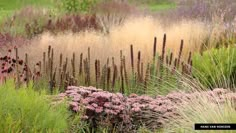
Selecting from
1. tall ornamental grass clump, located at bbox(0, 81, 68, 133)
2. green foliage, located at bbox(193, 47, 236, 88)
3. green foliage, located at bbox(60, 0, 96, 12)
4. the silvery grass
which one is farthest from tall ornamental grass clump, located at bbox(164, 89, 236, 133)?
green foliage, located at bbox(60, 0, 96, 12)

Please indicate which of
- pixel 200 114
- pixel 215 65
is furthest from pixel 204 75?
pixel 200 114

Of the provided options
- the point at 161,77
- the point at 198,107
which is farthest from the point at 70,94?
the point at 161,77

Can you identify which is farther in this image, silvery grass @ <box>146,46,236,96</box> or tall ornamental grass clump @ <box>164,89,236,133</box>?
silvery grass @ <box>146,46,236,96</box>

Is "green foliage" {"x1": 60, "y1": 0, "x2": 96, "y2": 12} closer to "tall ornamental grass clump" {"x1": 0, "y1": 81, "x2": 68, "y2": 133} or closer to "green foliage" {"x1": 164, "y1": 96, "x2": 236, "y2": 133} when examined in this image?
"green foliage" {"x1": 164, "y1": 96, "x2": 236, "y2": 133}

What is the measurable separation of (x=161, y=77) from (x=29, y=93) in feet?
10.9

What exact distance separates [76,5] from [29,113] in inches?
659

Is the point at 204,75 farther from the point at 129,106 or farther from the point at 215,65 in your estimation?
the point at 129,106

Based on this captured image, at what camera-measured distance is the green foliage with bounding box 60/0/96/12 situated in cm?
2261

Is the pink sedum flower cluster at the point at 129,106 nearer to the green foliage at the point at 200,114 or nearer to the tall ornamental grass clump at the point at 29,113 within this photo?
the green foliage at the point at 200,114

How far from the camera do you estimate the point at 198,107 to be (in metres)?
7.11

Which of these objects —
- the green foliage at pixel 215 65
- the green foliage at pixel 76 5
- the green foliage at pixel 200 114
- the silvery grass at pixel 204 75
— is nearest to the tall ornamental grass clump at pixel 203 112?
the green foliage at pixel 200 114

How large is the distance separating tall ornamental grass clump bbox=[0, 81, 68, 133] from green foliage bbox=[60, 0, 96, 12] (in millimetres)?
16152

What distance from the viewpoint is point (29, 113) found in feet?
20.7

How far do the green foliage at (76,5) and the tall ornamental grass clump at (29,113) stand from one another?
1615 cm
